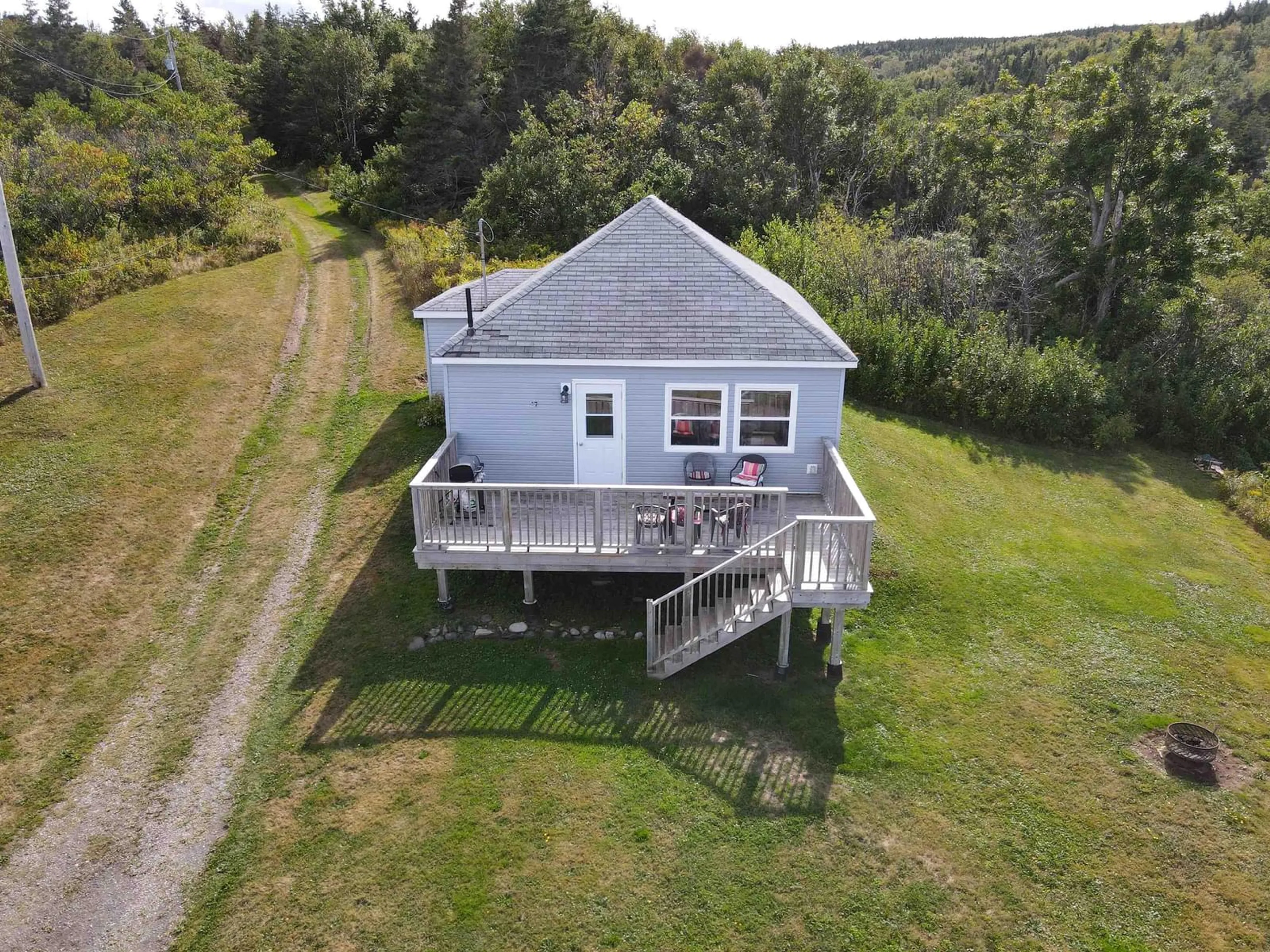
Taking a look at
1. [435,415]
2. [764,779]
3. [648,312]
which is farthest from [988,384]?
[764,779]

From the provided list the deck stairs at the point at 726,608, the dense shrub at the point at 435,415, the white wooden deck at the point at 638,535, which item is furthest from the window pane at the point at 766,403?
the dense shrub at the point at 435,415

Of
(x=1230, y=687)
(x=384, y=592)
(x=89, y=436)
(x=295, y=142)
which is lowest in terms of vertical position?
(x=1230, y=687)

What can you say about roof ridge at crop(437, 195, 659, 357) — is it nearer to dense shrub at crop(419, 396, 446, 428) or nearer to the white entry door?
the white entry door

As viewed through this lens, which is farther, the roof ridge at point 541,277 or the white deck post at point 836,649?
the roof ridge at point 541,277

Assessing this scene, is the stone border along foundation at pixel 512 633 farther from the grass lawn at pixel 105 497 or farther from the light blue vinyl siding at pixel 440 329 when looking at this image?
the light blue vinyl siding at pixel 440 329

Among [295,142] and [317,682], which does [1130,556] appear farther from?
[295,142]

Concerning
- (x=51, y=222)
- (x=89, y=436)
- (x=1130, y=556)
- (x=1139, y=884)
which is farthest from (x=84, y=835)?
(x=51, y=222)
